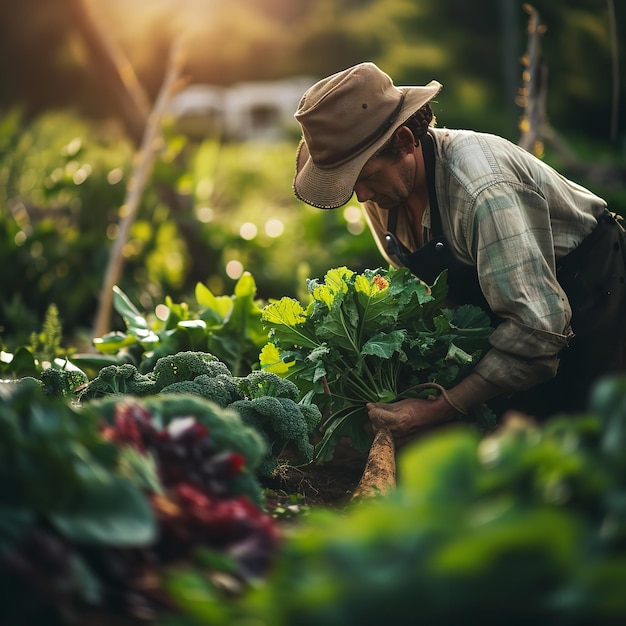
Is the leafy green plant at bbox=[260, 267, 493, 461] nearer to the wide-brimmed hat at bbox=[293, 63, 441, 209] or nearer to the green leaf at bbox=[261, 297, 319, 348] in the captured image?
the green leaf at bbox=[261, 297, 319, 348]

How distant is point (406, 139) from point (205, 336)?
126 cm

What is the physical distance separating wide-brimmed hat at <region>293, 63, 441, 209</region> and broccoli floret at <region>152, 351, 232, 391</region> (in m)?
0.66

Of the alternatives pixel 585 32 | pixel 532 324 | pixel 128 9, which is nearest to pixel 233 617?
pixel 532 324

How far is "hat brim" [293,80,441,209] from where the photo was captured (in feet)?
9.08

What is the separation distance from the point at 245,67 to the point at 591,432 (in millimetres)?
23467

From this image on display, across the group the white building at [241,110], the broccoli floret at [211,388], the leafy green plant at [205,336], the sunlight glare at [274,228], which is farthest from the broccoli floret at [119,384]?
the white building at [241,110]

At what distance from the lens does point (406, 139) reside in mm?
2844

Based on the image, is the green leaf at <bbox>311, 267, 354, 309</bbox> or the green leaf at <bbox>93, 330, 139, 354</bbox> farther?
the green leaf at <bbox>93, 330, 139, 354</bbox>

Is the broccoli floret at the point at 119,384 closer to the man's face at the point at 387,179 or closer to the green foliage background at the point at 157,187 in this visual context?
the man's face at the point at 387,179

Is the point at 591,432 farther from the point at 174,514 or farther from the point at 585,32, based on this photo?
the point at 585,32

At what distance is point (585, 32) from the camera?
18.3ft

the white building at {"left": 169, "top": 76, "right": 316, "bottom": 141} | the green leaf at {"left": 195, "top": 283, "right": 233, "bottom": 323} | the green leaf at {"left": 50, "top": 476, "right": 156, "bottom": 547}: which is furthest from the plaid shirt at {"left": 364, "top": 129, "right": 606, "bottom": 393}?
the white building at {"left": 169, "top": 76, "right": 316, "bottom": 141}

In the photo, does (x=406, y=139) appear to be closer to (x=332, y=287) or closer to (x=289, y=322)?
(x=332, y=287)

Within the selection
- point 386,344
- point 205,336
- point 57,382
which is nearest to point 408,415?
point 386,344
